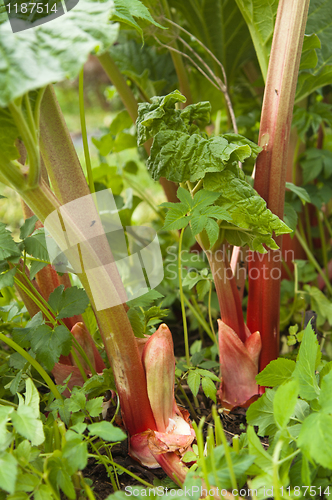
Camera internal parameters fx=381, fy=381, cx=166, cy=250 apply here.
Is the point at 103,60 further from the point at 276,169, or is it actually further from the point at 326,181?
the point at 326,181

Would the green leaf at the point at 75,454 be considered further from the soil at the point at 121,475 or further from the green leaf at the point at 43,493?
the soil at the point at 121,475

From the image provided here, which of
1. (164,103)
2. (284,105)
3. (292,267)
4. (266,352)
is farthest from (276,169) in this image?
(292,267)

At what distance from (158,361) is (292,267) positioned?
669mm

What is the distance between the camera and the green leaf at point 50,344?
55cm

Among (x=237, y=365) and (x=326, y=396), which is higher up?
(x=326, y=396)

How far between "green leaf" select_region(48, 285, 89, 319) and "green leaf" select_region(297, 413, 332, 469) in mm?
341

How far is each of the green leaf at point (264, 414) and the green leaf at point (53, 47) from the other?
0.49 metres

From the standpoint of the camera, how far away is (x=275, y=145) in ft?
2.32

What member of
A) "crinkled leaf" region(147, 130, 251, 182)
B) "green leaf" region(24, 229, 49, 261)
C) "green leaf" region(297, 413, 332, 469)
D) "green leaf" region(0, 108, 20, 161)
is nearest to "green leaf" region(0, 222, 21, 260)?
"green leaf" region(24, 229, 49, 261)

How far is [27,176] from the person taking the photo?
0.48m

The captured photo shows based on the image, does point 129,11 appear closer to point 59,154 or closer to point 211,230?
point 59,154

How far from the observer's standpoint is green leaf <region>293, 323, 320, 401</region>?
480mm

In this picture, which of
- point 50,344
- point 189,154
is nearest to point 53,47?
point 189,154

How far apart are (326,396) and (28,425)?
0.34 meters
